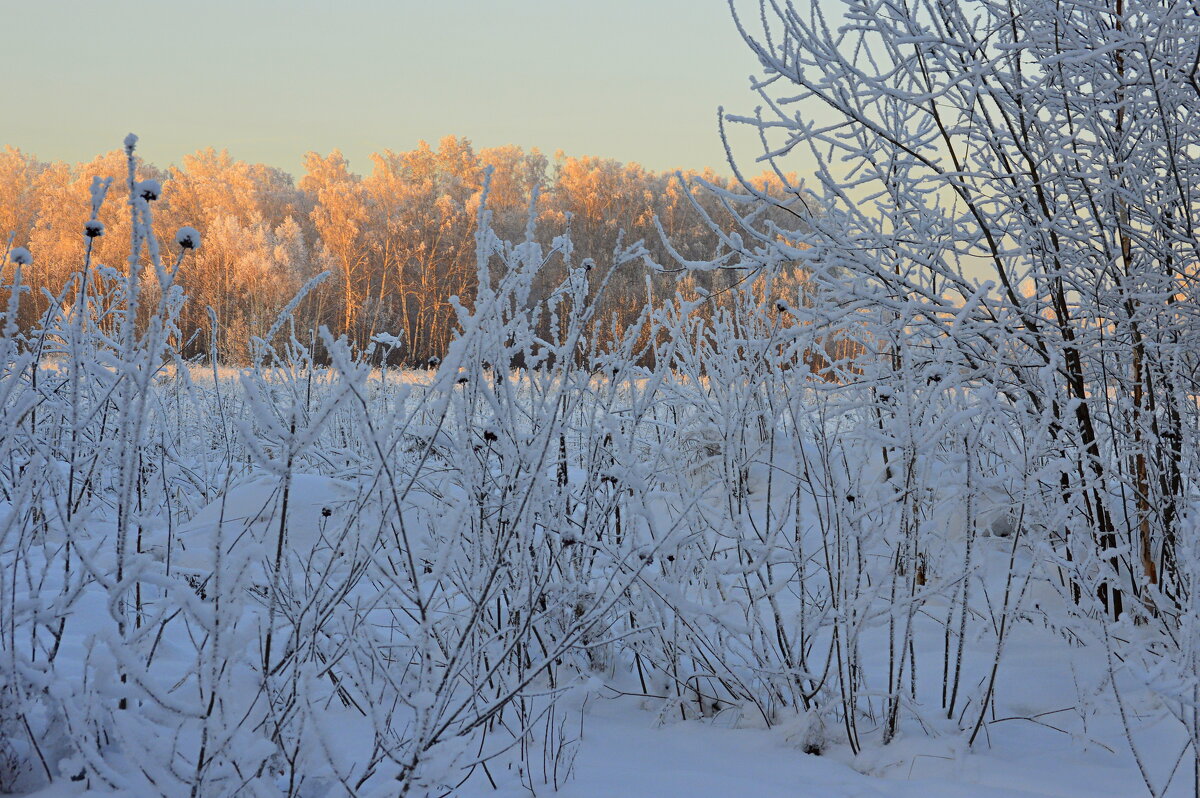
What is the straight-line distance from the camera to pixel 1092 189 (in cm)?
272

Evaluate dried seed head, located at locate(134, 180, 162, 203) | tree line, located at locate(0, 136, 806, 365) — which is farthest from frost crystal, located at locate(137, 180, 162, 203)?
tree line, located at locate(0, 136, 806, 365)

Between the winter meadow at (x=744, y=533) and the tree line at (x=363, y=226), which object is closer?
the winter meadow at (x=744, y=533)

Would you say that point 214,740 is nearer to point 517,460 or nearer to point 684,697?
point 517,460

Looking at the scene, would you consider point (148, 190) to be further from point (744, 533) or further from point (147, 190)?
point (744, 533)

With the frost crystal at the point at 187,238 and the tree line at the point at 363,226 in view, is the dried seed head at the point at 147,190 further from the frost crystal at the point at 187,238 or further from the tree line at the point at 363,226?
the tree line at the point at 363,226

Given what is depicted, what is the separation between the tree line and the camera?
24.5 m

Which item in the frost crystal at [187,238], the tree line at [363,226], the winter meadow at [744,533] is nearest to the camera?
the frost crystal at [187,238]

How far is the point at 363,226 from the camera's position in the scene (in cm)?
2838

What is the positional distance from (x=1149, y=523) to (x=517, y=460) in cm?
217

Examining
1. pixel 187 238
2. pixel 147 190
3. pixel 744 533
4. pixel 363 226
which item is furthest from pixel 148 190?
pixel 363 226

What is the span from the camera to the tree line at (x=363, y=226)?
24547 mm

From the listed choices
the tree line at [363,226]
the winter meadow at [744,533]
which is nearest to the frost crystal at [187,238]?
the winter meadow at [744,533]

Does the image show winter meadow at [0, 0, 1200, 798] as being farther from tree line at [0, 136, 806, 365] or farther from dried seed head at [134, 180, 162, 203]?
tree line at [0, 136, 806, 365]

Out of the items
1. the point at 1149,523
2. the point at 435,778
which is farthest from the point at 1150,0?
the point at 435,778
